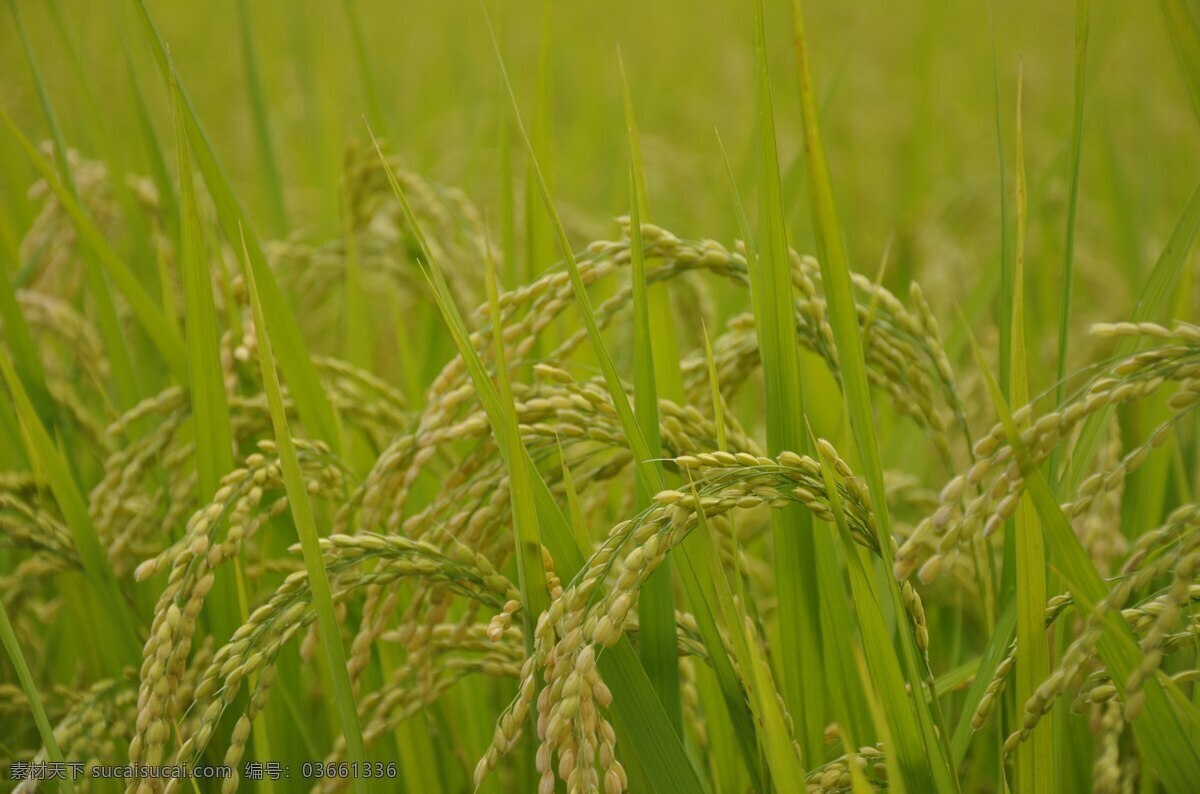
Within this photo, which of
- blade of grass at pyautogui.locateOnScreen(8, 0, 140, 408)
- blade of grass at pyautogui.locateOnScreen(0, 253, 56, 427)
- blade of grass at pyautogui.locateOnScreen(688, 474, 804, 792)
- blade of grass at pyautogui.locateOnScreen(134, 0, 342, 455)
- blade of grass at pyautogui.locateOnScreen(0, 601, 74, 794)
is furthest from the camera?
blade of grass at pyautogui.locateOnScreen(8, 0, 140, 408)

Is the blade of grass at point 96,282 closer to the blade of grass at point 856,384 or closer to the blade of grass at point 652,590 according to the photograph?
the blade of grass at point 652,590

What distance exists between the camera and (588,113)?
Answer: 485 cm

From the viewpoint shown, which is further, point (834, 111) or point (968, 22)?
point (968, 22)

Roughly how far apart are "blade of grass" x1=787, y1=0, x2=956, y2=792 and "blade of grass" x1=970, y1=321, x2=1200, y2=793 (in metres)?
0.13

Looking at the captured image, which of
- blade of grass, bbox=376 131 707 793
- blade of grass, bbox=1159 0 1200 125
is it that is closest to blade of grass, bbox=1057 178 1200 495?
blade of grass, bbox=1159 0 1200 125

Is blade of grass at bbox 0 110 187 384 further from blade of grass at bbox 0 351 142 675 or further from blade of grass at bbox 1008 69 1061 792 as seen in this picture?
blade of grass at bbox 1008 69 1061 792

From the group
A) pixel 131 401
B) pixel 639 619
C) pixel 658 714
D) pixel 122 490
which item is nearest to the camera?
pixel 658 714

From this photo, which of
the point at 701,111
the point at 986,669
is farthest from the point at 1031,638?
the point at 701,111

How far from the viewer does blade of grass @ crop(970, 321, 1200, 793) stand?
2.85 ft

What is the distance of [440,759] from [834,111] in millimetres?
5006

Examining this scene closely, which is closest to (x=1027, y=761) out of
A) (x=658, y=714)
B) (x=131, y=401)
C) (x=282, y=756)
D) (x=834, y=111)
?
(x=658, y=714)

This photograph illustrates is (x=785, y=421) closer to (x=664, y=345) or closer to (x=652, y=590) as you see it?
(x=652, y=590)

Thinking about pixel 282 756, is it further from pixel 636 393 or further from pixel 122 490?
pixel 636 393

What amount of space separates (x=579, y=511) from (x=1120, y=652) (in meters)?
0.62
